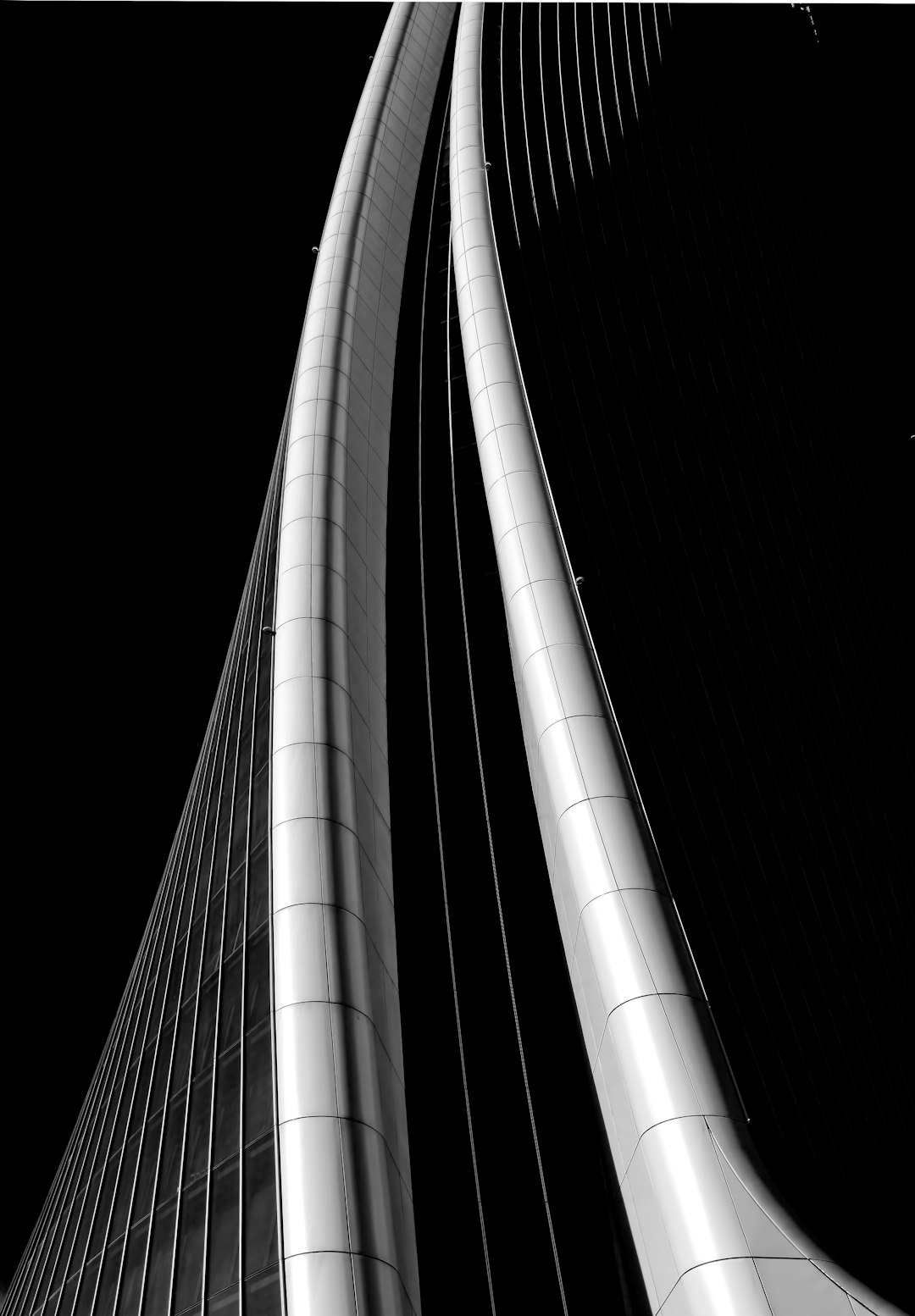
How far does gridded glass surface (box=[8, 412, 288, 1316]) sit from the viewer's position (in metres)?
9.18

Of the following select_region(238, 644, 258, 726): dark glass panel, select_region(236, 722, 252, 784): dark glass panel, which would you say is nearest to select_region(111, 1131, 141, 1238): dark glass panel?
select_region(236, 722, 252, 784): dark glass panel

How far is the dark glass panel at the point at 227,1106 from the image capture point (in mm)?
9797

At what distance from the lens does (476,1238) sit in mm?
9062

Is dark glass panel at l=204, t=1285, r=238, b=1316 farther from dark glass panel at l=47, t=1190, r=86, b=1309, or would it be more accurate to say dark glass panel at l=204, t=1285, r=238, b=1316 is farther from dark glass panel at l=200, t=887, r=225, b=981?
dark glass panel at l=47, t=1190, r=86, b=1309

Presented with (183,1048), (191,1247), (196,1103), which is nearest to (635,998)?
(191,1247)

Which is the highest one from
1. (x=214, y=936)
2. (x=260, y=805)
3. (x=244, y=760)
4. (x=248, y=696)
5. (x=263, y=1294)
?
(x=248, y=696)

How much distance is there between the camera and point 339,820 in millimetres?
10414

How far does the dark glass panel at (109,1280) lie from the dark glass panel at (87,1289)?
0.26 m

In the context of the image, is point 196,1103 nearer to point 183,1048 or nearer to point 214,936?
point 183,1048

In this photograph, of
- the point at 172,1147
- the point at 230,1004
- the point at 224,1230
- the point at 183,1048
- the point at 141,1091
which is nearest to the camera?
the point at 224,1230

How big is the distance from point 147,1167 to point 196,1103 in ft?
4.92

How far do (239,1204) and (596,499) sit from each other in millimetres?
12291

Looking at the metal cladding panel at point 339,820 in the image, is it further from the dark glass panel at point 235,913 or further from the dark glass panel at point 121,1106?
the dark glass panel at point 121,1106

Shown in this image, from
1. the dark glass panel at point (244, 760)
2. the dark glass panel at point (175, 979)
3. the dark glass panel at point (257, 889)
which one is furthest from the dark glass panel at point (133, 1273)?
the dark glass panel at point (244, 760)
